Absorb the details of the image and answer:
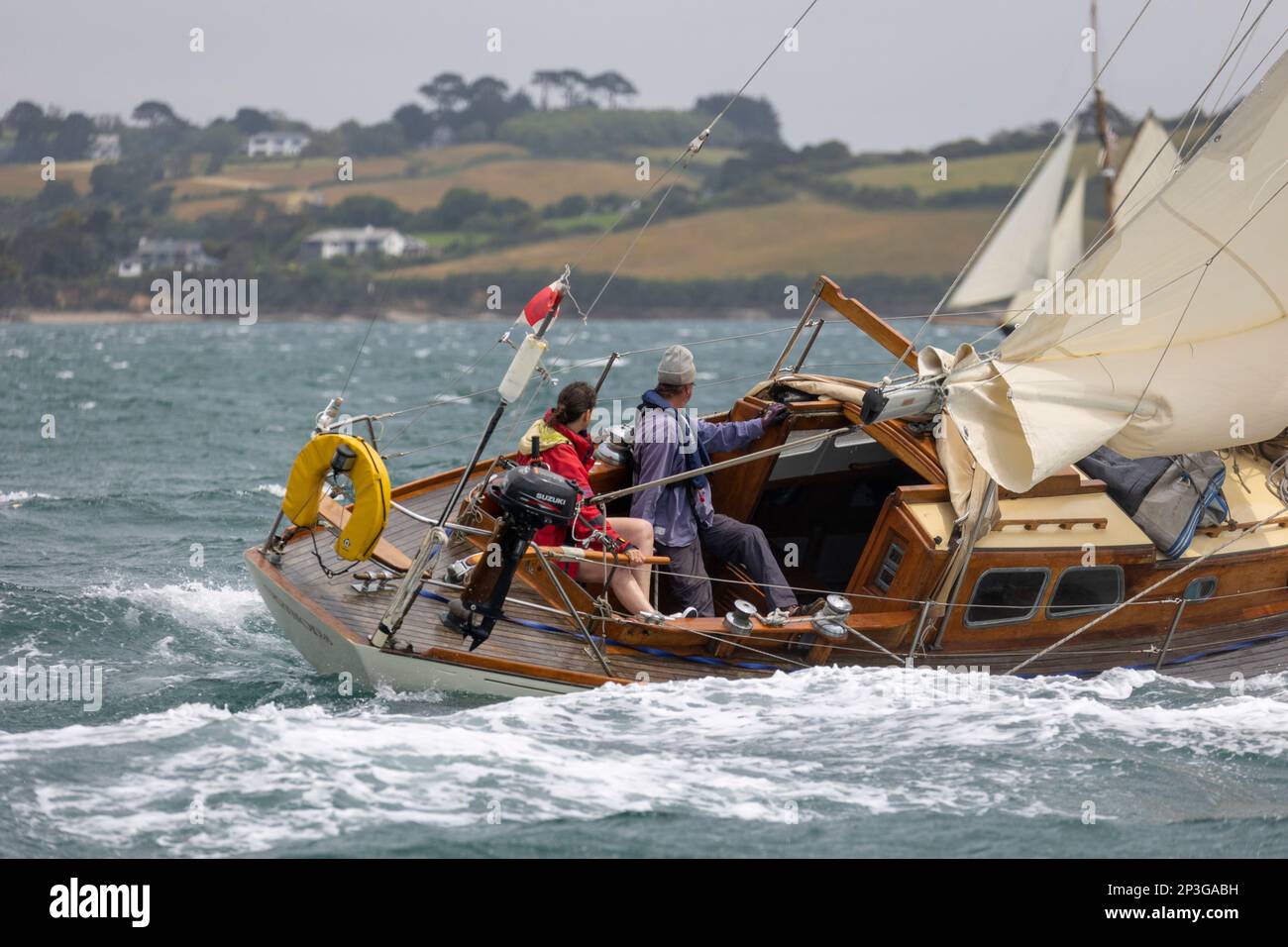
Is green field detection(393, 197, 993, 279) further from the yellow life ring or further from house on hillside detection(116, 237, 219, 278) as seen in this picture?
the yellow life ring

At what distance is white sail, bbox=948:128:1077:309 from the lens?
1377 inches

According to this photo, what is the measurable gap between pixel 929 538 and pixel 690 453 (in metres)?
1.53

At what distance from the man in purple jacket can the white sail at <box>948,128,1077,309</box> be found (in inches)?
1026

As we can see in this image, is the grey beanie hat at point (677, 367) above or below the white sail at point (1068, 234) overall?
below

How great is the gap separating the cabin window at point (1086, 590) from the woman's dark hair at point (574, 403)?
3.02 meters

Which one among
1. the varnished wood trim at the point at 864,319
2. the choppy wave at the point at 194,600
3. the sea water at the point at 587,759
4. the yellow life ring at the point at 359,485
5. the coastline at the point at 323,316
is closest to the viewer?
the sea water at the point at 587,759

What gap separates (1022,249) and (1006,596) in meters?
27.5

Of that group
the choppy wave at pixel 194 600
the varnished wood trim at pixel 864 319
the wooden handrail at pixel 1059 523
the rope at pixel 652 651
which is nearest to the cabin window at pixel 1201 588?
the wooden handrail at pixel 1059 523

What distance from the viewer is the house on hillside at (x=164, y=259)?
115 m

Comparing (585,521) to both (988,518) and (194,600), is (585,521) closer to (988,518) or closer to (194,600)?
(988,518)

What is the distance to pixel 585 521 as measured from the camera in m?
8.95

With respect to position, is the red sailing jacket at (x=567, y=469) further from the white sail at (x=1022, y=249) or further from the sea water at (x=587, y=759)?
the white sail at (x=1022, y=249)

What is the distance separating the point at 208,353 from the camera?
5653 centimetres

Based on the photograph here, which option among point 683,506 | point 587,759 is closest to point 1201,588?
point 683,506
